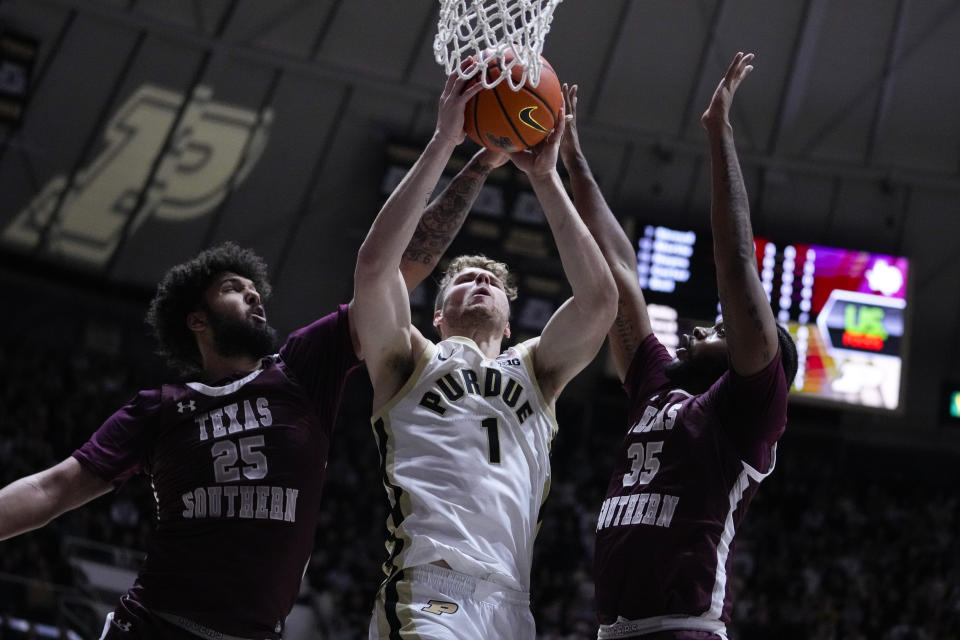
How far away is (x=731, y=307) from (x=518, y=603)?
1.21m

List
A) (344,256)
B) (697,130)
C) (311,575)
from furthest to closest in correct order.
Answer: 1. (344,256)
2. (697,130)
3. (311,575)

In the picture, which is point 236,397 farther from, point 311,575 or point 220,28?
point 220,28

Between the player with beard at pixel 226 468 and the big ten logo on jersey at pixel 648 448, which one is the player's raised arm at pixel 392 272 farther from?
the big ten logo on jersey at pixel 648 448

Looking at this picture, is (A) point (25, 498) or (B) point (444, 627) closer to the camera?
(B) point (444, 627)

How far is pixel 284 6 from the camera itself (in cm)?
1428

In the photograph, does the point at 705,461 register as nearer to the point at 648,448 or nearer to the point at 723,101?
the point at 648,448

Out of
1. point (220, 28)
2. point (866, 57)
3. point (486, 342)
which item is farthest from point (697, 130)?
point (486, 342)

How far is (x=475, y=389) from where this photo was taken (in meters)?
3.85

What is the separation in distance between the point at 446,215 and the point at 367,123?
38.2ft

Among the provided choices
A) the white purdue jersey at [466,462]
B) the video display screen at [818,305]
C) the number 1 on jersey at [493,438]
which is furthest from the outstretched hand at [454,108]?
the video display screen at [818,305]

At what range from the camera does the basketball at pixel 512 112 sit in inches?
158

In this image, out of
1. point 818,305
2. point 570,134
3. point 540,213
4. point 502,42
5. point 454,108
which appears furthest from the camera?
point 818,305

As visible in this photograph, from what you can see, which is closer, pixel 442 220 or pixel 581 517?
pixel 442 220

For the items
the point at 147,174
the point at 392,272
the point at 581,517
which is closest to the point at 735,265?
the point at 392,272
